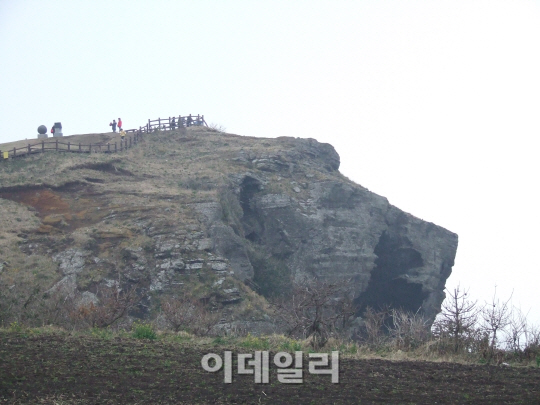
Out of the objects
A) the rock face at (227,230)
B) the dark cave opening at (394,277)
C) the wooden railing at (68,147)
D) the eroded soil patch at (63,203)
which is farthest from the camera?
the wooden railing at (68,147)

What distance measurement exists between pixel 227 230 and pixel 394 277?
53.8ft

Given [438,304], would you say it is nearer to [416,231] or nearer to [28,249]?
[416,231]

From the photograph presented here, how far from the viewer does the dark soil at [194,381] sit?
43.2 ft

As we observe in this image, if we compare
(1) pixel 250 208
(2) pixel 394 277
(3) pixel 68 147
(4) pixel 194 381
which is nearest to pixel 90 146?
(3) pixel 68 147

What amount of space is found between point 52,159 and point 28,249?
15.4 metres

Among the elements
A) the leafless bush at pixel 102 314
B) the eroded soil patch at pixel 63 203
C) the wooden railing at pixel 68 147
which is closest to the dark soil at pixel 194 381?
the leafless bush at pixel 102 314

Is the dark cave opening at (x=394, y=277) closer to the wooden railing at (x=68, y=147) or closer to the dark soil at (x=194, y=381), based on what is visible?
the wooden railing at (x=68, y=147)

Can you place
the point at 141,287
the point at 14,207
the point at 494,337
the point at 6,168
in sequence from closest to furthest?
the point at 494,337, the point at 141,287, the point at 14,207, the point at 6,168

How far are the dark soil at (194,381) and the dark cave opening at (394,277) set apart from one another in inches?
1473

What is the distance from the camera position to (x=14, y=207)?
162ft

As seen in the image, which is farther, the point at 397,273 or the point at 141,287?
the point at 397,273

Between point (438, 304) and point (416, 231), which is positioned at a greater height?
point (416, 231)

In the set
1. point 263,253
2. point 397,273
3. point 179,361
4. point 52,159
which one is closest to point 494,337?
point 179,361

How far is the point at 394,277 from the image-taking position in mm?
55906
